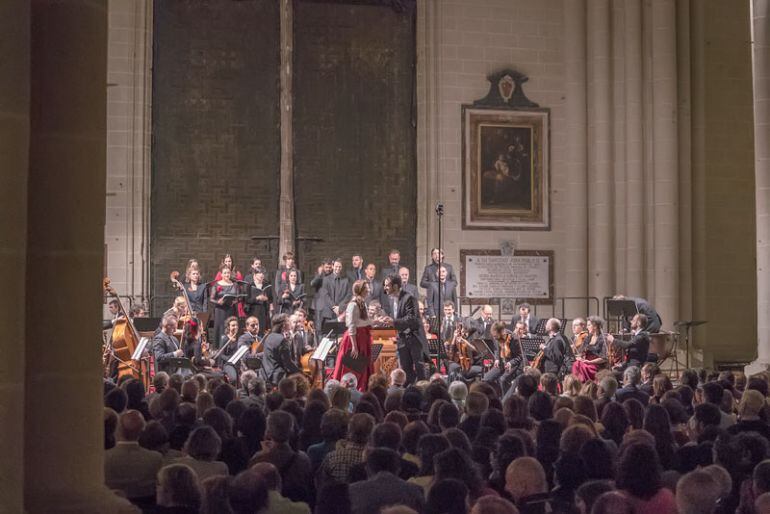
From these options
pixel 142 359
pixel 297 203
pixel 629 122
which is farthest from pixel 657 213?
pixel 142 359

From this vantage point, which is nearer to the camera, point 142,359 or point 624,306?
point 142,359

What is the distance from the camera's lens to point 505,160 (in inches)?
848

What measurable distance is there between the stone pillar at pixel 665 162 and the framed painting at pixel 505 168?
209cm

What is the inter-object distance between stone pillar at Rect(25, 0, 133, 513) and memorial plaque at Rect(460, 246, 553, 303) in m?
16.4

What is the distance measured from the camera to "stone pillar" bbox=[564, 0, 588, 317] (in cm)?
2135

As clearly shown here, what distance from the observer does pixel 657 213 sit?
68.1ft

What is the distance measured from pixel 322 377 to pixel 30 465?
10581 mm

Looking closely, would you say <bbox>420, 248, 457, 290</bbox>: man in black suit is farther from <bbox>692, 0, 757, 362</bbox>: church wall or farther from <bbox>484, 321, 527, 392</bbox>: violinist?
<bbox>692, 0, 757, 362</bbox>: church wall

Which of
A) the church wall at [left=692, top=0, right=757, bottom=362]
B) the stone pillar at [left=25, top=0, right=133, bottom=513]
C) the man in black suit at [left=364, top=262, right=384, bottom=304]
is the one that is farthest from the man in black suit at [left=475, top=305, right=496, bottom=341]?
the stone pillar at [left=25, top=0, right=133, bottom=513]

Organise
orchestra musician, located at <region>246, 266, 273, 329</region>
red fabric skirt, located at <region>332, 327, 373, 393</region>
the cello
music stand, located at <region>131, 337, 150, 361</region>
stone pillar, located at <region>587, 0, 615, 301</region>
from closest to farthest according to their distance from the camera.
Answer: red fabric skirt, located at <region>332, 327, 373, 393</region>
music stand, located at <region>131, 337, 150, 361</region>
the cello
orchestra musician, located at <region>246, 266, 273, 329</region>
stone pillar, located at <region>587, 0, 615, 301</region>

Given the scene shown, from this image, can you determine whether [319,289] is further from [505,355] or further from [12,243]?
[12,243]

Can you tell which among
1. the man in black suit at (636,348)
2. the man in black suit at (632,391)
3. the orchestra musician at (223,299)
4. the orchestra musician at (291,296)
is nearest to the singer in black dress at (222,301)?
the orchestra musician at (223,299)

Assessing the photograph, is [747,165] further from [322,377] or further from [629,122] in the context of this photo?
[322,377]

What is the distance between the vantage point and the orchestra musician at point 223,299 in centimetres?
1833
